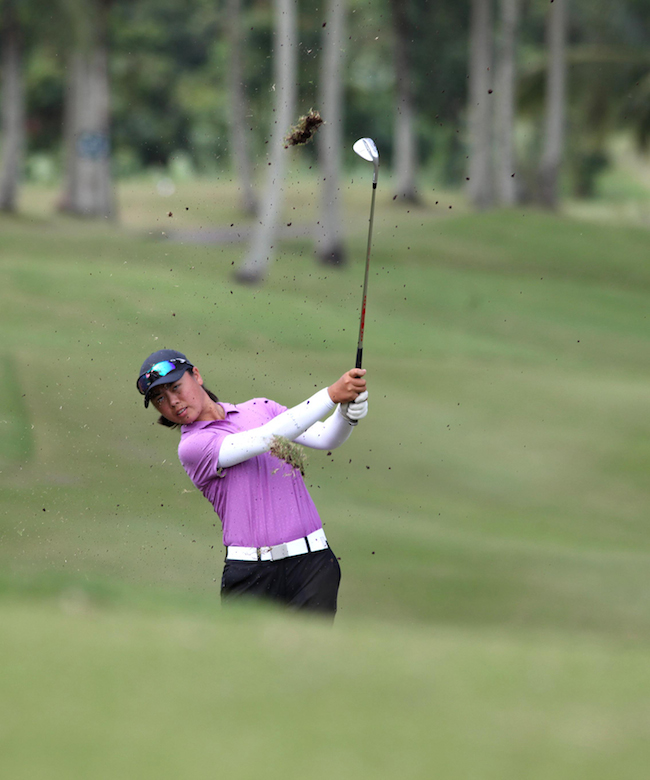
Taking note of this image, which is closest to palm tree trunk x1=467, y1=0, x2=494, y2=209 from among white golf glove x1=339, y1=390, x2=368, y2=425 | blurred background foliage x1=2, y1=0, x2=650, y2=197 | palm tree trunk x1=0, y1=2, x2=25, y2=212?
blurred background foliage x1=2, y1=0, x2=650, y2=197

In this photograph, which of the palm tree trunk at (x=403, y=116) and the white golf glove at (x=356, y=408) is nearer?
the white golf glove at (x=356, y=408)

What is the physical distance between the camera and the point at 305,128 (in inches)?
288

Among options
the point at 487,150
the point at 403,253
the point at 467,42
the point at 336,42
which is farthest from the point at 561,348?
the point at 467,42

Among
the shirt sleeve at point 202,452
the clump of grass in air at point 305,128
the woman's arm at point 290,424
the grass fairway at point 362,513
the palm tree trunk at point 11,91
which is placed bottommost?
the grass fairway at point 362,513

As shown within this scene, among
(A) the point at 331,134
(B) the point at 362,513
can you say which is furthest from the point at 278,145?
(B) the point at 362,513

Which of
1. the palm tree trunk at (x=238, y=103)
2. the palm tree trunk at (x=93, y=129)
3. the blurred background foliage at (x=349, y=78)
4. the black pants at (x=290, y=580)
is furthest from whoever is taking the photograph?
the palm tree trunk at (x=238, y=103)

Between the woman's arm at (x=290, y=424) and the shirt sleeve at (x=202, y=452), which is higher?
the woman's arm at (x=290, y=424)

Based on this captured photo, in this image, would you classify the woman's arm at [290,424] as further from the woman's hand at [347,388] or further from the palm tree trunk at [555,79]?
the palm tree trunk at [555,79]

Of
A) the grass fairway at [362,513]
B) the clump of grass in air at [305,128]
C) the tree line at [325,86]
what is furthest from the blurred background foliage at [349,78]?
the clump of grass in air at [305,128]

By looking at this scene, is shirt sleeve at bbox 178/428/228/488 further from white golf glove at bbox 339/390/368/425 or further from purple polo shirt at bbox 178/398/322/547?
white golf glove at bbox 339/390/368/425

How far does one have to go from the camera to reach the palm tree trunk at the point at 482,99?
1444 inches

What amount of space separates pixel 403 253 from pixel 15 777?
1273 inches

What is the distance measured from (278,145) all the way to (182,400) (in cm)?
2072

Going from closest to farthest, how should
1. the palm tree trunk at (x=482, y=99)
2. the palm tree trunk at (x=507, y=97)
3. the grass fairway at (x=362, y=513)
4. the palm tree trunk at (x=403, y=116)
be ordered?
the grass fairway at (x=362, y=513) → the palm tree trunk at (x=507, y=97) → the palm tree trunk at (x=482, y=99) → the palm tree trunk at (x=403, y=116)
